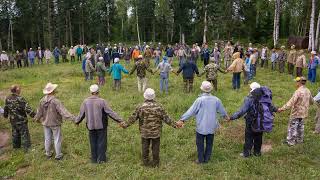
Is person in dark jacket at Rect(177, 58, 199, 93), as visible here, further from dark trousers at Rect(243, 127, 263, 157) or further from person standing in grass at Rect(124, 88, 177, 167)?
person standing in grass at Rect(124, 88, 177, 167)

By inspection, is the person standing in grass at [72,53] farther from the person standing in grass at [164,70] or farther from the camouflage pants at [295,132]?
the camouflage pants at [295,132]

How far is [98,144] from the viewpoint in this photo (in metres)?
9.39

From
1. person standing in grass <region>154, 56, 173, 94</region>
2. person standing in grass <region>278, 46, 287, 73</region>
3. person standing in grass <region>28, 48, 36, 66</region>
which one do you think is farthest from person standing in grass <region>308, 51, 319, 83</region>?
person standing in grass <region>28, 48, 36, 66</region>

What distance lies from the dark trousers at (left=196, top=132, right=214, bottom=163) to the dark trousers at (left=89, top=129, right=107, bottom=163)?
223 cm

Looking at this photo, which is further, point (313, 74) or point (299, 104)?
point (313, 74)

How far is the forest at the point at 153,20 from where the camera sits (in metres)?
51.4

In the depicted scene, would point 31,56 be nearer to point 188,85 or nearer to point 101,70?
point 101,70

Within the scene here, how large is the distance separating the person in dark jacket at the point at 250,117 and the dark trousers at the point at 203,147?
77 cm

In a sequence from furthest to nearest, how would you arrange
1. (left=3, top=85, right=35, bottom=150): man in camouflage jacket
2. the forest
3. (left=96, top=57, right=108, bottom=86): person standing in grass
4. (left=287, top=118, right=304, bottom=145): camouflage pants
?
the forest
(left=96, top=57, right=108, bottom=86): person standing in grass
(left=287, top=118, right=304, bottom=145): camouflage pants
(left=3, top=85, right=35, bottom=150): man in camouflage jacket

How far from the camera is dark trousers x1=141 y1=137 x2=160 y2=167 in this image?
891cm

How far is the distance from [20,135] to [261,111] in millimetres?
6577

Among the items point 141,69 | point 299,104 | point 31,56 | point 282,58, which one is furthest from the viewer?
point 31,56

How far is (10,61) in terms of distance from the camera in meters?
31.1

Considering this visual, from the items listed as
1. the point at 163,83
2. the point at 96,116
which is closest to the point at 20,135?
the point at 96,116
